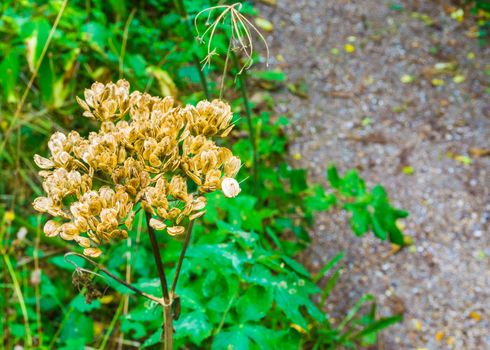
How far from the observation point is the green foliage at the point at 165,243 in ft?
4.41

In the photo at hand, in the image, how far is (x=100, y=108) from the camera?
98cm

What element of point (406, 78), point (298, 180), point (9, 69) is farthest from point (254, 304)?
point (406, 78)

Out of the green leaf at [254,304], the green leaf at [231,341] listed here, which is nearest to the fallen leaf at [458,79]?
the green leaf at [254,304]

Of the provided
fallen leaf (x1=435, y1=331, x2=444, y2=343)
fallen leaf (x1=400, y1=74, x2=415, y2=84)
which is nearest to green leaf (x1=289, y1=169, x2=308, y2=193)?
fallen leaf (x1=435, y1=331, x2=444, y2=343)

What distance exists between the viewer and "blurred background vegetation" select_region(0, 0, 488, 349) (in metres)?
1.35

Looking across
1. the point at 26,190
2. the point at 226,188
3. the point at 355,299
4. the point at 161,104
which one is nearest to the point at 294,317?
the point at 226,188

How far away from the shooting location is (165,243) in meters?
2.20

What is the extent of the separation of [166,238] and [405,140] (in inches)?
73.3

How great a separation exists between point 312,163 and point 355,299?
2.92 feet

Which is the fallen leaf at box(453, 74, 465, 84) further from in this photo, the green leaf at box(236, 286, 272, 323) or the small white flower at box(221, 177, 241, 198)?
the small white flower at box(221, 177, 241, 198)

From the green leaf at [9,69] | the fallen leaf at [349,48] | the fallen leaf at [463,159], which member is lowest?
the fallen leaf at [463,159]

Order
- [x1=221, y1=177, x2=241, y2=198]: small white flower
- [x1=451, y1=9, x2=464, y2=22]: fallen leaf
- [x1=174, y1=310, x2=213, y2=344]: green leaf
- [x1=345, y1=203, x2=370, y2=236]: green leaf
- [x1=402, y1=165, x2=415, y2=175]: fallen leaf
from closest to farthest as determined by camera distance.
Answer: [x1=221, y1=177, x2=241, y2=198]: small white flower < [x1=174, y1=310, x2=213, y2=344]: green leaf < [x1=345, y1=203, x2=370, y2=236]: green leaf < [x1=402, y1=165, x2=415, y2=175]: fallen leaf < [x1=451, y1=9, x2=464, y2=22]: fallen leaf

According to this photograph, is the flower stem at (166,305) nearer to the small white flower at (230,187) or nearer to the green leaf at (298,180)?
the small white flower at (230,187)

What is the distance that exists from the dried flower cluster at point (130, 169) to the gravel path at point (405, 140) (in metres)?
1.84
